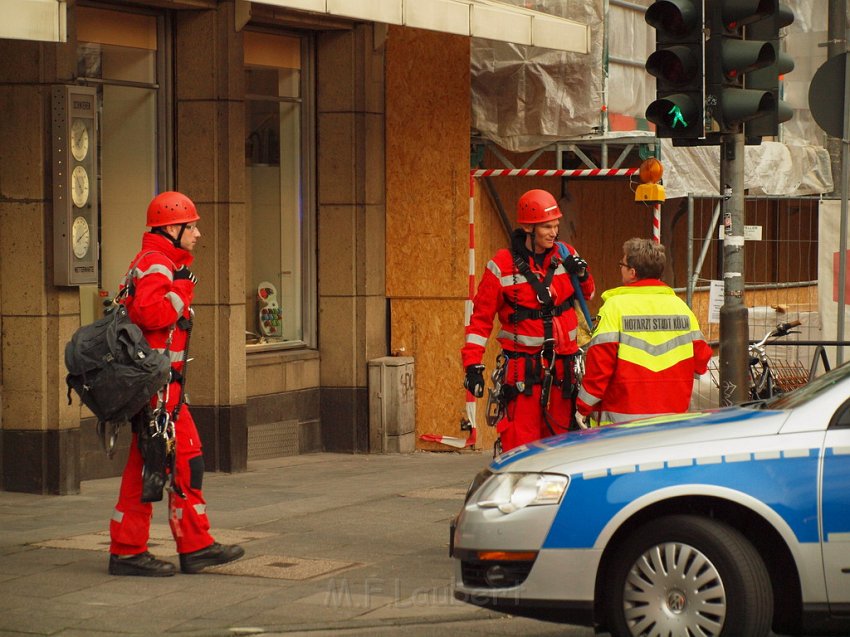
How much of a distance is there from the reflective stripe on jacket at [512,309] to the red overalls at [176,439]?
63.7 inches

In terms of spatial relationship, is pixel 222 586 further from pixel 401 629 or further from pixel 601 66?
pixel 601 66

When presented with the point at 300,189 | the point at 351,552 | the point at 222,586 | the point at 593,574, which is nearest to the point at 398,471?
the point at 300,189

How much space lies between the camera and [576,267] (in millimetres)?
8742

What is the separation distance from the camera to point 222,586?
7.81 metres

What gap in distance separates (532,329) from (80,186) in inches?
149

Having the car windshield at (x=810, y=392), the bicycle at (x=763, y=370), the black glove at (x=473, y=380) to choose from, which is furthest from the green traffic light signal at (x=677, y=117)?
the bicycle at (x=763, y=370)

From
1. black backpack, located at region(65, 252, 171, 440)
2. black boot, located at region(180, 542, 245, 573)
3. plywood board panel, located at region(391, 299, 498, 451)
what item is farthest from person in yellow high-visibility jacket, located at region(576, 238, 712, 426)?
plywood board panel, located at region(391, 299, 498, 451)

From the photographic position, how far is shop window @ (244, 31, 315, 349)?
43.3ft

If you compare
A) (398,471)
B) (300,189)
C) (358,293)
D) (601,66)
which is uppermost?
(601,66)

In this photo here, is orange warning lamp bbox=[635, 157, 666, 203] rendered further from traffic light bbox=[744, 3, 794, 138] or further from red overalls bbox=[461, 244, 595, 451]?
red overalls bbox=[461, 244, 595, 451]

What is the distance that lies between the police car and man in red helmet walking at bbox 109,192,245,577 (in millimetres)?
2315

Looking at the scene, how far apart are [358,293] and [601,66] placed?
2968mm

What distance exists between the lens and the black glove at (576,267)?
8.74 metres

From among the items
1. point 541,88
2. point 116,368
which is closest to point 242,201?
point 541,88
